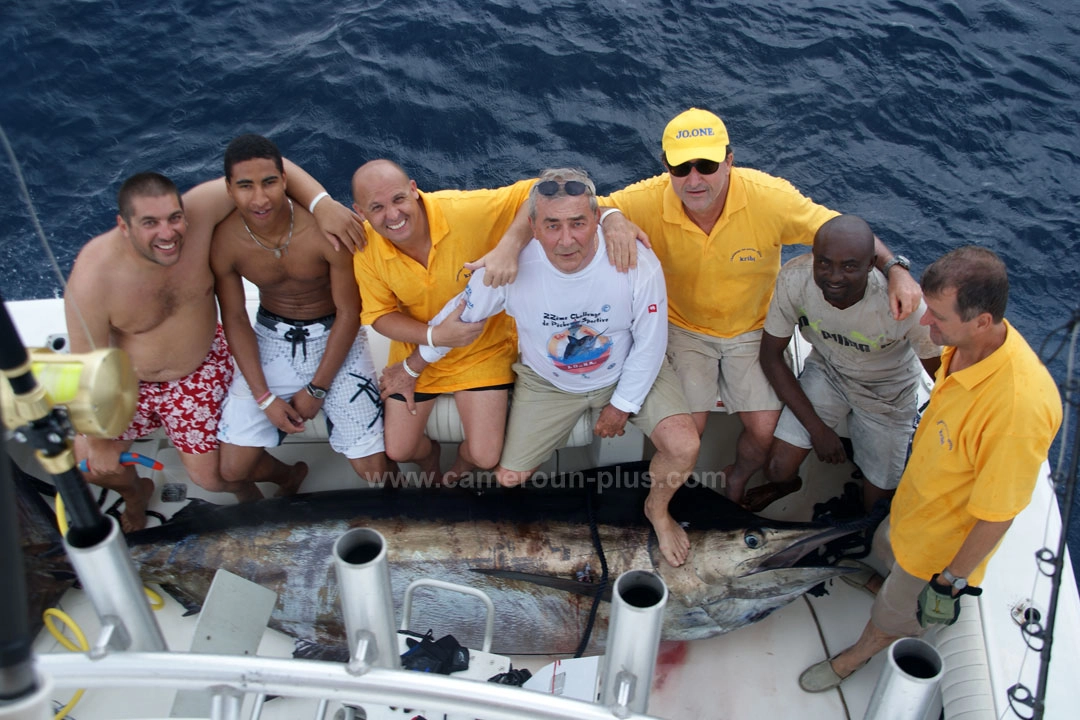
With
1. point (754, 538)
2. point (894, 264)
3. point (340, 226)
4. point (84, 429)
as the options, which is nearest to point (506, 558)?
point (754, 538)

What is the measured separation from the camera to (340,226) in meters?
3.10

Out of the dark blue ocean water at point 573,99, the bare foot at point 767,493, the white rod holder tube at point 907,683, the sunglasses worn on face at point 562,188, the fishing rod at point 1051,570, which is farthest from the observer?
the dark blue ocean water at point 573,99

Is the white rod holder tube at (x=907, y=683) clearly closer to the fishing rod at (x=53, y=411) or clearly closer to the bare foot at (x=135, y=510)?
the fishing rod at (x=53, y=411)

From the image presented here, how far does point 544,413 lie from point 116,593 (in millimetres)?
2021

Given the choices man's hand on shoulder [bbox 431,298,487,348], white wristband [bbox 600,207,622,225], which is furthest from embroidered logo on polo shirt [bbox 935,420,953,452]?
man's hand on shoulder [bbox 431,298,487,348]

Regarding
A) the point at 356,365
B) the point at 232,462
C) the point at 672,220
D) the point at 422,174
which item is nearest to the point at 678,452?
the point at 672,220

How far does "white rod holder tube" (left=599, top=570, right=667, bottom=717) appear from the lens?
1.29 metres

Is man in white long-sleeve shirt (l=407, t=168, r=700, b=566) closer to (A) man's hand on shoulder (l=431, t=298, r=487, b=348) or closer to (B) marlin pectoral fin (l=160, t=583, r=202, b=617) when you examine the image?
(A) man's hand on shoulder (l=431, t=298, r=487, b=348)

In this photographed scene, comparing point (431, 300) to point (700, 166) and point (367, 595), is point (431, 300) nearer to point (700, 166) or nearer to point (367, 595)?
point (700, 166)

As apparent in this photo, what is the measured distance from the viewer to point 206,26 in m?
7.41

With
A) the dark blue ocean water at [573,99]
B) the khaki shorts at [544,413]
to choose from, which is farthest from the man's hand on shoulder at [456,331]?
the dark blue ocean water at [573,99]

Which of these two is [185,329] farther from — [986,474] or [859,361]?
[986,474]

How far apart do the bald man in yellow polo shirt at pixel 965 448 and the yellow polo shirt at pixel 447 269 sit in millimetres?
1549

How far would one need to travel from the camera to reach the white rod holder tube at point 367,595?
4.51 ft
